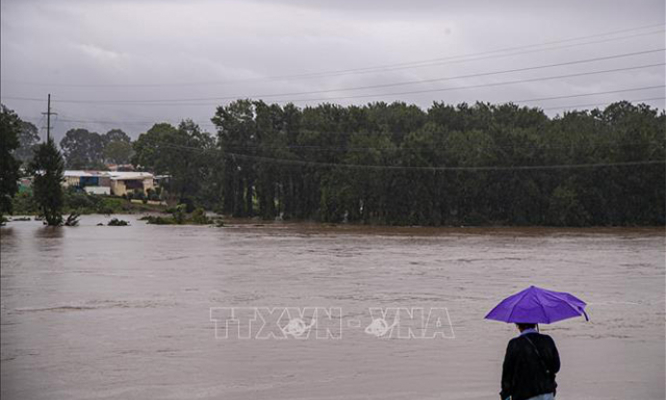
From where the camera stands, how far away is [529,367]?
27.5 ft

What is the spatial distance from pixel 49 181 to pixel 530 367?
71207 mm

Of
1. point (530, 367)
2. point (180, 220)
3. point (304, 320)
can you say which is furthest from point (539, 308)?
point (180, 220)

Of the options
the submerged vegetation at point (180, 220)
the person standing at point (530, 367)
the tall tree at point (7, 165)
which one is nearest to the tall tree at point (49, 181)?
the tall tree at point (7, 165)

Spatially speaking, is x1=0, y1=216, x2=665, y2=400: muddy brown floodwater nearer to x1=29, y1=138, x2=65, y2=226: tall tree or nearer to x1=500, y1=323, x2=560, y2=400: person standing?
x1=500, y1=323, x2=560, y2=400: person standing

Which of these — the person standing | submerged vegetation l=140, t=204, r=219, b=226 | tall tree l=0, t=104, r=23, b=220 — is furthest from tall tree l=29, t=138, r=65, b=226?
the person standing

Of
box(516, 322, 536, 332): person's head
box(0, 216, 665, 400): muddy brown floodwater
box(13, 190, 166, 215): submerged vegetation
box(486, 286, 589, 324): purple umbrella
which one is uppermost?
box(486, 286, 589, 324): purple umbrella

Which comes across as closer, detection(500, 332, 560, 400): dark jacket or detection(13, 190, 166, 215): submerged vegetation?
detection(500, 332, 560, 400): dark jacket

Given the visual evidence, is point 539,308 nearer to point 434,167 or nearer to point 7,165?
point 7,165

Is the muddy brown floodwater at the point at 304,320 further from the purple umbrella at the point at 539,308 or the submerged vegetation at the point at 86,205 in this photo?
the submerged vegetation at the point at 86,205

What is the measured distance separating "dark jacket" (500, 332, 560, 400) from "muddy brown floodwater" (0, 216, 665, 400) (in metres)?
5.59

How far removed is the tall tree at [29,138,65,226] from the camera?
7475cm

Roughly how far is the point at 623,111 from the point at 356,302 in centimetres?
11207

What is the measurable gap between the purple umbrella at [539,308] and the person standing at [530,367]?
0.12 metres

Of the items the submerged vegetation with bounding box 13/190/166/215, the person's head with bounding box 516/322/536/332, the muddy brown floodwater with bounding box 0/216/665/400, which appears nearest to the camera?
the person's head with bounding box 516/322/536/332
